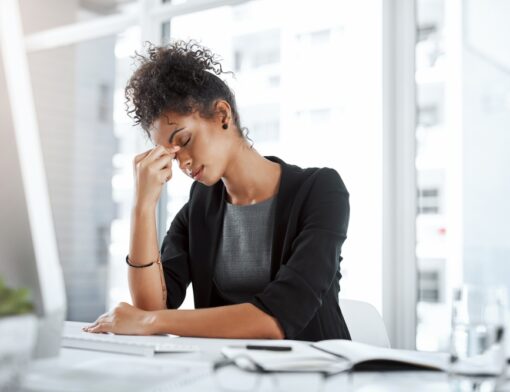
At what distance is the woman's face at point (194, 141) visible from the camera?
1.53 metres

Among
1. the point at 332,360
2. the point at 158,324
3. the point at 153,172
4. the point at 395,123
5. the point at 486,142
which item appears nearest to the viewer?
the point at 332,360

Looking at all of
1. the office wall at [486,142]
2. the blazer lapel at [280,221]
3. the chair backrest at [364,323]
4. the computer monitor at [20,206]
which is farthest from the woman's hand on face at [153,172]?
the office wall at [486,142]

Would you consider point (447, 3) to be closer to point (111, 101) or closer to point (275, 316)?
point (275, 316)

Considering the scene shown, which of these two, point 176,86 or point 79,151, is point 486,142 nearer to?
point 176,86

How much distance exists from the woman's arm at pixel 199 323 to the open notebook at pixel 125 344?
0.08 feet

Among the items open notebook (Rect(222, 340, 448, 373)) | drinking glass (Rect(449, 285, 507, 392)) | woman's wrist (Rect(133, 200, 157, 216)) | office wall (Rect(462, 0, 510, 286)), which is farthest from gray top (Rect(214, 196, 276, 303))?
office wall (Rect(462, 0, 510, 286))

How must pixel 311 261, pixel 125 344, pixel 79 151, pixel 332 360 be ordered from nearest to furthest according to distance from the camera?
pixel 332 360 < pixel 125 344 < pixel 311 261 < pixel 79 151

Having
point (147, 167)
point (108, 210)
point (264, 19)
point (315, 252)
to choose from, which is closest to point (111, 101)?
point (108, 210)

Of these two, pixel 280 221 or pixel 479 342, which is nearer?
pixel 479 342

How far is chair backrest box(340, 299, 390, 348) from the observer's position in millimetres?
1420

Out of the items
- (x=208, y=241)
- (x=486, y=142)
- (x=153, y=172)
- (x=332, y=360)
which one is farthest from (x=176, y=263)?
(x=486, y=142)

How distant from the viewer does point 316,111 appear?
2.67 m

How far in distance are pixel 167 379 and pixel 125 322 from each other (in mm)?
528

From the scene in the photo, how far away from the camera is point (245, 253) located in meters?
1.61
